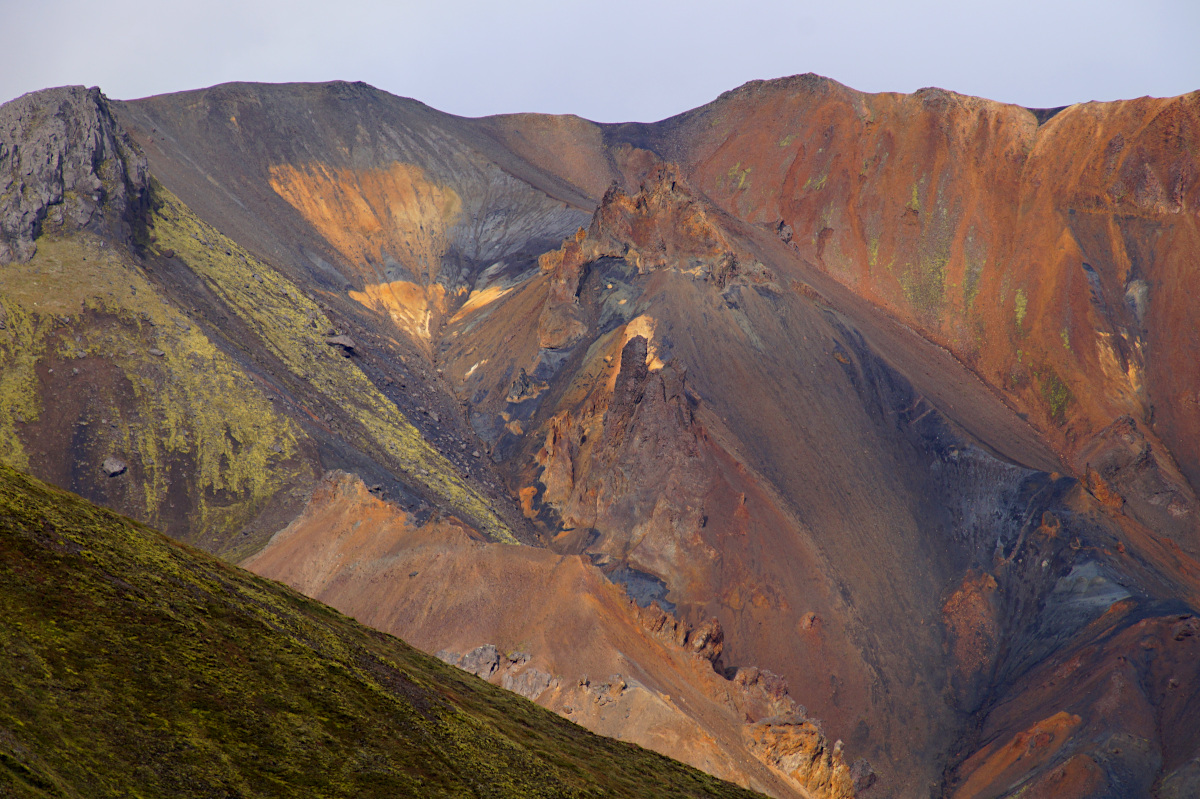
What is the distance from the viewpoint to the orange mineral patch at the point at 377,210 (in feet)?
330

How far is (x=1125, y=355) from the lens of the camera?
3438 inches

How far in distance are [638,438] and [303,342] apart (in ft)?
85.0

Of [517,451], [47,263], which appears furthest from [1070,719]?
[47,263]

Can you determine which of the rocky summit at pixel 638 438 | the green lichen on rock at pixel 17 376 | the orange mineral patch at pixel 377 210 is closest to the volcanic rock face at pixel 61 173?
the rocky summit at pixel 638 438

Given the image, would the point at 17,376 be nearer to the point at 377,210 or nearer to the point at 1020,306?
the point at 377,210

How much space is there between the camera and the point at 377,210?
Result: 4144 inches

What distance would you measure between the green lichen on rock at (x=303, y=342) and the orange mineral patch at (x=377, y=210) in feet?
68.5

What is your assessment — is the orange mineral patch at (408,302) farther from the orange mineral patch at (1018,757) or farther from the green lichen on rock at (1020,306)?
the orange mineral patch at (1018,757)

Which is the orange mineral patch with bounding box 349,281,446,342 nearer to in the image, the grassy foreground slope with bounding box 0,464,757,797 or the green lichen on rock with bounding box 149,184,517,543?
the green lichen on rock with bounding box 149,184,517,543

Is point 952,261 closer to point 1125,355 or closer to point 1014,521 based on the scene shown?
point 1125,355

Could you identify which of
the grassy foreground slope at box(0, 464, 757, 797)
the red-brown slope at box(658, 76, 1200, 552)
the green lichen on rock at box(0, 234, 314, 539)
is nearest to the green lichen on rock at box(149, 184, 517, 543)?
the green lichen on rock at box(0, 234, 314, 539)

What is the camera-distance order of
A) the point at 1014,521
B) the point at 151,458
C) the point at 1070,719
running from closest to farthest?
1. the point at 1070,719
2. the point at 151,458
3. the point at 1014,521

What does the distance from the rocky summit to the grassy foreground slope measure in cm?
12

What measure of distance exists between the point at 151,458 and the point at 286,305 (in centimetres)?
2272
